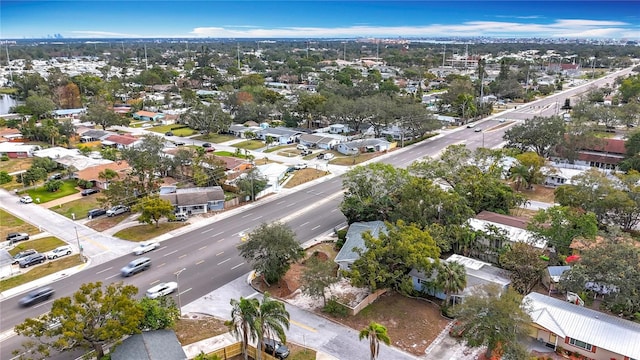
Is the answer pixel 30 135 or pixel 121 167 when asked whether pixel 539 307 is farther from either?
pixel 30 135

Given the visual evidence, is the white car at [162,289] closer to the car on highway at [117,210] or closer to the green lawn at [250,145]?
the car on highway at [117,210]

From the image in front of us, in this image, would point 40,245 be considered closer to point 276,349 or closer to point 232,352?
point 232,352

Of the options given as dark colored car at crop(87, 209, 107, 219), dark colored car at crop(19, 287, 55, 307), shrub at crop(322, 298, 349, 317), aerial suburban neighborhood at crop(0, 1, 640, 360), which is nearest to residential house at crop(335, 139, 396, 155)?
aerial suburban neighborhood at crop(0, 1, 640, 360)

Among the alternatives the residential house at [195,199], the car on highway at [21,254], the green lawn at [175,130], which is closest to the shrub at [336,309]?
the residential house at [195,199]

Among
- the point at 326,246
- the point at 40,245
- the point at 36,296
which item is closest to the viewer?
the point at 36,296

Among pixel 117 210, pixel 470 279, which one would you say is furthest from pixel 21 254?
pixel 470 279

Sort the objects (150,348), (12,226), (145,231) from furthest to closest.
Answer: (12,226), (145,231), (150,348)

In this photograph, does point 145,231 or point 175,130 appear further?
point 175,130
